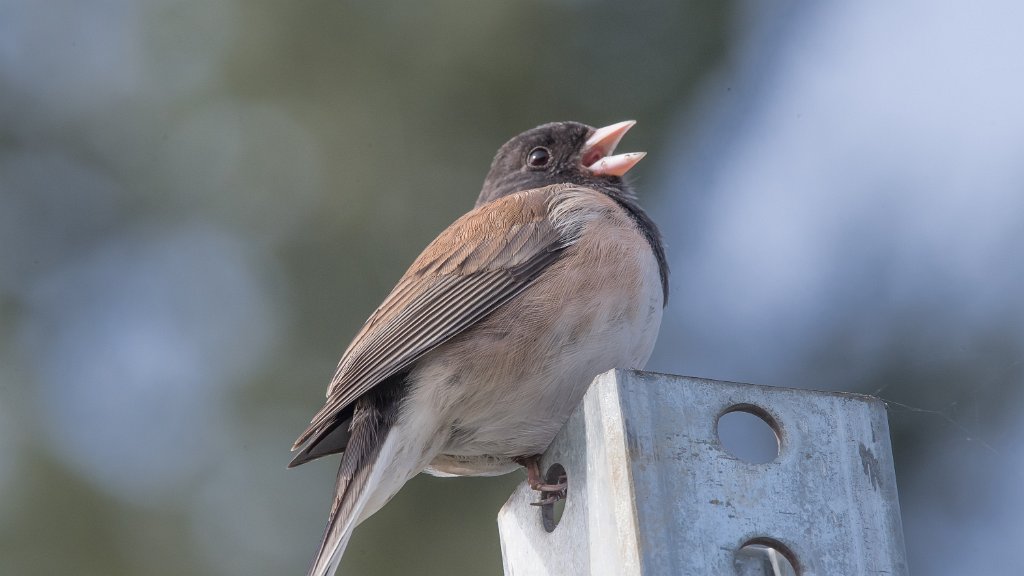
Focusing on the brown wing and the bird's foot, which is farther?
the brown wing

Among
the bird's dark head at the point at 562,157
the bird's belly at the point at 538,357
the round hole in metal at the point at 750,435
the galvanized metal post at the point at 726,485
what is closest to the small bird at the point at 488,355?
the bird's belly at the point at 538,357

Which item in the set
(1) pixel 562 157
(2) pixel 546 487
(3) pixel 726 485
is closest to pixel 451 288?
(2) pixel 546 487

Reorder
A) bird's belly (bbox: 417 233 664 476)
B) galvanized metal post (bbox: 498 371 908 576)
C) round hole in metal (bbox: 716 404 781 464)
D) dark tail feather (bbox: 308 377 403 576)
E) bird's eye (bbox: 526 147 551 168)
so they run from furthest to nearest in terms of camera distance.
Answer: round hole in metal (bbox: 716 404 781 464) → bird's eye (bbox: 526 147 551 168) → bird's belly (bbox: 417 233 664 476) → dark tail feather (bbox: 308 377 403 576) → galvanized metal post (bbox: 498 371 908 576)

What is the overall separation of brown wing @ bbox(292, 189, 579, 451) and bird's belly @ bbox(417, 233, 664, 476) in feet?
0.17

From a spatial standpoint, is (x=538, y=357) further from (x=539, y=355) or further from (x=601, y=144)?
(x=601, y=144)

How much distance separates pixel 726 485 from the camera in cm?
177

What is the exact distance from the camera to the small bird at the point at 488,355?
247cm

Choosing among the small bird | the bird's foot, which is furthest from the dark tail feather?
the bird's foot

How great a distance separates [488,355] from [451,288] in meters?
0.28

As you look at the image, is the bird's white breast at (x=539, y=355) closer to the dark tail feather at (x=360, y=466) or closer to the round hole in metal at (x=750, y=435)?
the dark tail feather at (x=360, y=466)

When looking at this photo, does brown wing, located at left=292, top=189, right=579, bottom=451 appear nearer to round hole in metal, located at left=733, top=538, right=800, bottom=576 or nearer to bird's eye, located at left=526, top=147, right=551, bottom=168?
bird's eye, located at left=526, top=147, right=551, bottom=168

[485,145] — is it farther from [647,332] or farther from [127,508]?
[647,332]

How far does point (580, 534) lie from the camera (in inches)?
77.2

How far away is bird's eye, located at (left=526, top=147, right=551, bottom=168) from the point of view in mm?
3604
